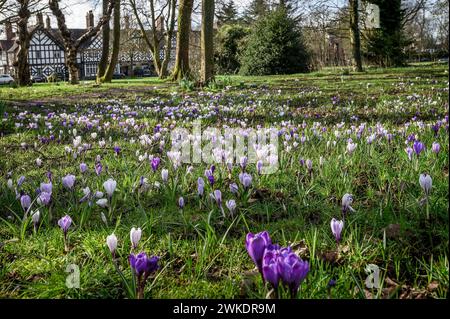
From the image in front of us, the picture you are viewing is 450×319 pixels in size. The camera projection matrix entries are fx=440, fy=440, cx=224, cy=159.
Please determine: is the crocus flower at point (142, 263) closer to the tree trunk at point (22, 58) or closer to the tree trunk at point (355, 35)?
the tree trunk at point (355, 35)

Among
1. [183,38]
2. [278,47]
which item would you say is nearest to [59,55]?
[278,47]

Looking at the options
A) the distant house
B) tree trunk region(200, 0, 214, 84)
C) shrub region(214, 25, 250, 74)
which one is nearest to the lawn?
tree trunk region(200, 0, 214, 84)

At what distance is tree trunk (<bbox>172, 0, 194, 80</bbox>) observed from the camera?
16.3 meters

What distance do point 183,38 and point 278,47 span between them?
23.5ft

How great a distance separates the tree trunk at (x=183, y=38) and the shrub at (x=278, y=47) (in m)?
6.50

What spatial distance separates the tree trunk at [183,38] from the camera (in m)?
16.3

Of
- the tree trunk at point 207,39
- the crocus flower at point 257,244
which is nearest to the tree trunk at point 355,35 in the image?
the tree trunk at point 207,39

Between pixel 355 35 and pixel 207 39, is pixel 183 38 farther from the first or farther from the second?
pixel 355 35

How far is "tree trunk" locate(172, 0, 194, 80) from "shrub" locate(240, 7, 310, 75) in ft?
21.3

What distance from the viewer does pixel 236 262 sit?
1.80 metres

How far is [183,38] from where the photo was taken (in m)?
17.0

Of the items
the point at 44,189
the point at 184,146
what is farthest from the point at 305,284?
the point at 184,146
